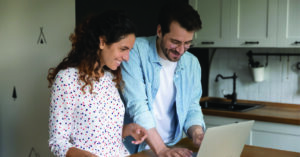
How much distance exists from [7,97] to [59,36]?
0.71 meters

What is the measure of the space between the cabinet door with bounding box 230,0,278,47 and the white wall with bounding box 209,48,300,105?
362 mm

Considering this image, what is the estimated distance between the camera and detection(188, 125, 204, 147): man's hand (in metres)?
1.86

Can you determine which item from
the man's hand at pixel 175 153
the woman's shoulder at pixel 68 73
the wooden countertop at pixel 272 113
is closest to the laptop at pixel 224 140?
the man's hand at pixel 175 153

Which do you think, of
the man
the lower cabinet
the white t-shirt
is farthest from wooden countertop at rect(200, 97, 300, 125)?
the white t-shirt

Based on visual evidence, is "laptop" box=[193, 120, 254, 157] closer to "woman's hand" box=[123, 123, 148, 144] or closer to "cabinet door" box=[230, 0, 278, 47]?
"woman's hand" box=[123, 123, 148, 144]

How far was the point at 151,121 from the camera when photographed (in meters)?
1.81

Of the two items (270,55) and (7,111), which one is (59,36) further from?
(270,55)

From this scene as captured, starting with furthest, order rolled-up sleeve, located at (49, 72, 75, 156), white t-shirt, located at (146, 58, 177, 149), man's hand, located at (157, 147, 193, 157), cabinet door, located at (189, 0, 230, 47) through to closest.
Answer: cabinet door, located at (189, 0, 230, 47)
white t-shirt, located at (146, 58, 177, 149)
man's hand, located at (157, 147, 193, 157)
rolled-up sleeve, located at (49, 72, 75, 156)

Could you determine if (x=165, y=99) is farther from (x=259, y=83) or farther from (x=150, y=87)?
(x=259, y=83)

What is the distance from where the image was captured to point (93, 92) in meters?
1.67

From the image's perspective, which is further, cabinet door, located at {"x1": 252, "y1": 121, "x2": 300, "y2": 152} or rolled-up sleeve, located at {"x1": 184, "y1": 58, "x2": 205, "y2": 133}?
cabinet door, located at {"x1": 252, "y1": 121, "x2": 300, "y2": 152}

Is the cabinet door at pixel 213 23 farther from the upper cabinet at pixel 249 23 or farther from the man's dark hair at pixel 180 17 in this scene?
the man's dark hair at pixel 180 17

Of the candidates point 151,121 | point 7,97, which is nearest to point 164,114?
point 151,121

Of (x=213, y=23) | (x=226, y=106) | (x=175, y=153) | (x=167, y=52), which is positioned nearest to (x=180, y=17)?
(x=167, y=52)
